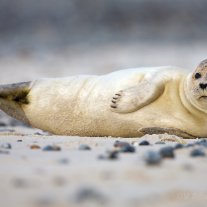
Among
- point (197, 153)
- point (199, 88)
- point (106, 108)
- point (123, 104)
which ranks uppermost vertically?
point (197, 153)

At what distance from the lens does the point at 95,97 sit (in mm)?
5551

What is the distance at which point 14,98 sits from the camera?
20.0 ft

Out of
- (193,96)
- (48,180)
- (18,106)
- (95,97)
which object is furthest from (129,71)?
(48,180)

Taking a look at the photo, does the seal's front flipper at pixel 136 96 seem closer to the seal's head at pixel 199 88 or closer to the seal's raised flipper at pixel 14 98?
the seal's head at pixel 199 88

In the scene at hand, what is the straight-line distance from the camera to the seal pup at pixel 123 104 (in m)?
5.17

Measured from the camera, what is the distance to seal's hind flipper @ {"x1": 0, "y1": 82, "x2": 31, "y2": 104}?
6043mm

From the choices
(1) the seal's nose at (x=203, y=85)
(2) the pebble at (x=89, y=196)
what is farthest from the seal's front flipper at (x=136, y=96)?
(2) the pebble at (x=89, y=196)

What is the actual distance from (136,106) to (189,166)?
2.50m

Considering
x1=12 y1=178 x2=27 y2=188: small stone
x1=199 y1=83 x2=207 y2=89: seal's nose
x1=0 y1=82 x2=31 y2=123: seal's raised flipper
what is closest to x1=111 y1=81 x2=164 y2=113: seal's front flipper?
x1=199 y1=83 x2=207 y2=89: seal's nose

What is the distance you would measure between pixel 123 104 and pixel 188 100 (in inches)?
24.5

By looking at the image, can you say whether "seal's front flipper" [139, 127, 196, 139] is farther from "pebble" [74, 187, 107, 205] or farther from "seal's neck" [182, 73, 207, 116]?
"pebble" [74, 187, 107, 205]

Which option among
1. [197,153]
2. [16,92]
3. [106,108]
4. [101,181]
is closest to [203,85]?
[106,108]

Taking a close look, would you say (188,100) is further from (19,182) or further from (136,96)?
(19,182)

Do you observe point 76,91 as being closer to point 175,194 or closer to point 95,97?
point 95,97
